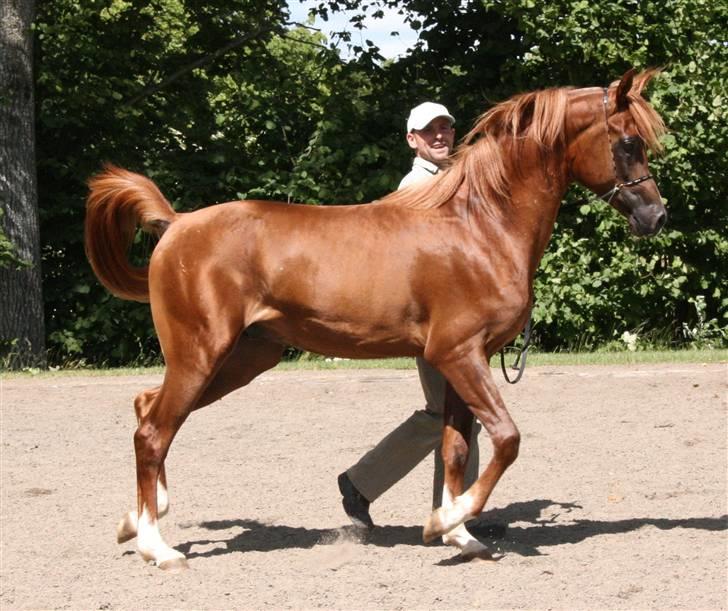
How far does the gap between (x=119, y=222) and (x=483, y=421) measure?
2.10m

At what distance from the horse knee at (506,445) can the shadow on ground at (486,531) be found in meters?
0.61

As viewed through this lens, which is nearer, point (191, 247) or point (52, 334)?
point (191, 247)

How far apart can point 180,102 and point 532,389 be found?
7.06 metres

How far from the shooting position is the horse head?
5.59 meters

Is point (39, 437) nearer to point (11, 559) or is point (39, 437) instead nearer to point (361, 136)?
point (11, 559)

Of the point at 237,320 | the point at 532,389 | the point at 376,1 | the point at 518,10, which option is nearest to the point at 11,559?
the point at 237,320

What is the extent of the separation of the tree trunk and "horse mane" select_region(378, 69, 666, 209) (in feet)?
27.9

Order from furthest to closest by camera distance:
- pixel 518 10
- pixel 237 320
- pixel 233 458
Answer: pixel 518 10 < pixel 233 458 < pixel 237 320

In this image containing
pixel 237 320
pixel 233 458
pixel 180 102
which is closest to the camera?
pixel 237 320

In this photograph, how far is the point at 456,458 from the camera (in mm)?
5684

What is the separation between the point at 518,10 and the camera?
13.8 metres

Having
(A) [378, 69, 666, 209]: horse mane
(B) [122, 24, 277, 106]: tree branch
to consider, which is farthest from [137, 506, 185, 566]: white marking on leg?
(B) [122, 24, 277, 106]: tree branch

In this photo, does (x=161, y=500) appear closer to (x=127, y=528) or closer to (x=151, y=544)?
(x=127, y=528)

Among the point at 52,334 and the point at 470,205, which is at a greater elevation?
the point at 470,205
